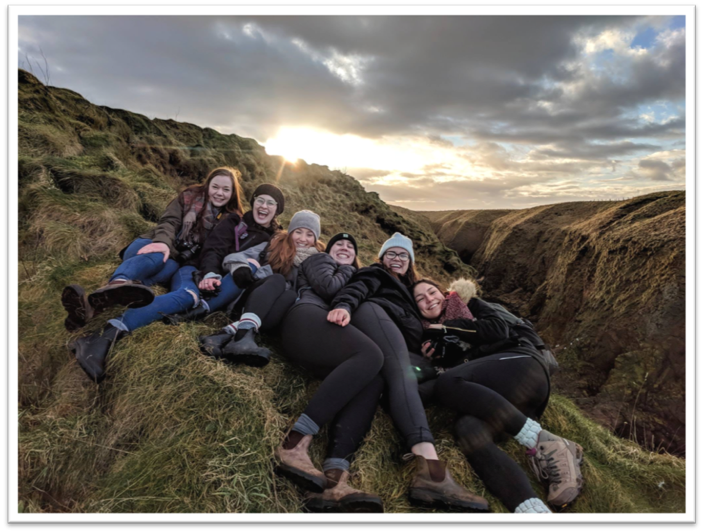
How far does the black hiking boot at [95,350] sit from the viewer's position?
2.88 metres

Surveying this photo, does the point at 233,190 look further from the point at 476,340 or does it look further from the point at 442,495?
the point at 442,495

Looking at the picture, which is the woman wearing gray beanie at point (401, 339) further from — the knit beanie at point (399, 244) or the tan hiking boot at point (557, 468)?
the tan hiking boot at point (557, 468)

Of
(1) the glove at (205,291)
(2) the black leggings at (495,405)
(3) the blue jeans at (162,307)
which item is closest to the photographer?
(2) the black leggings at (495,405)

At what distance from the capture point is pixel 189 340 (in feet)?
10.2

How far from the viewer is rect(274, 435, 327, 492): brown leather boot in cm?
227

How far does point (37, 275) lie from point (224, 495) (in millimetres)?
3626

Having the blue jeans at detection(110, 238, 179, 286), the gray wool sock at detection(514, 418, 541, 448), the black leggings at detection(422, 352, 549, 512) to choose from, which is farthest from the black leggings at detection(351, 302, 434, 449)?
the blue jeans at detection(110, 238, 179, 286)

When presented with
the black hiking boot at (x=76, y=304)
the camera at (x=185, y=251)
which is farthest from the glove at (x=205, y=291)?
the black hiking boot at (x=76, y=304)

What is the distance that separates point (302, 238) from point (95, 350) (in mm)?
1960

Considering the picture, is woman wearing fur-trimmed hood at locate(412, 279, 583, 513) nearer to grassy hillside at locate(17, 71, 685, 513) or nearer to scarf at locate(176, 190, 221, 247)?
grassy hillside at locate(17, 71, 685, 513)

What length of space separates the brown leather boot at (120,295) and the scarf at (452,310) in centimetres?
226

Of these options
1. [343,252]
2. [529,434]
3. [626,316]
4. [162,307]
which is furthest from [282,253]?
[626,316]

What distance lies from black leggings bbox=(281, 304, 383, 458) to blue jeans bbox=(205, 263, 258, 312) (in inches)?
36.3

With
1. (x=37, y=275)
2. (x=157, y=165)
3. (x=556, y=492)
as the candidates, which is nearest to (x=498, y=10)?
(x=556, y=492)
